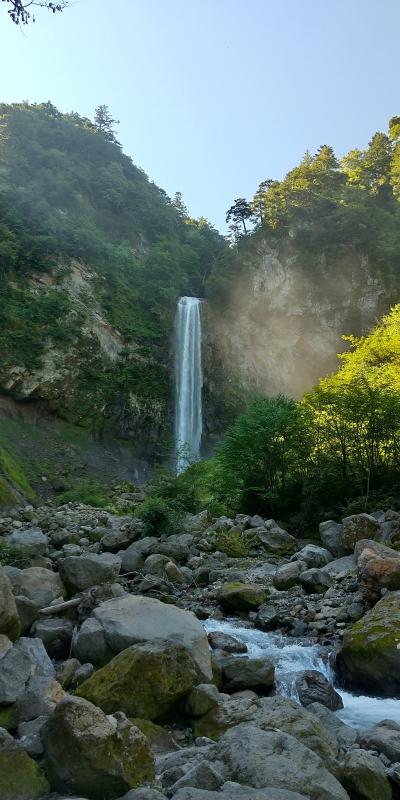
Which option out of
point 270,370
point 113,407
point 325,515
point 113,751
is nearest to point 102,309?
point 113,407

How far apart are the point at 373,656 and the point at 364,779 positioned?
2.81 m

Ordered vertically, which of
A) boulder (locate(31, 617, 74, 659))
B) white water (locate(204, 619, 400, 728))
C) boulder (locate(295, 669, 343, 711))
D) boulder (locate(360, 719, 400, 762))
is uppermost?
boulder (locate(360, 719, 400, 762))

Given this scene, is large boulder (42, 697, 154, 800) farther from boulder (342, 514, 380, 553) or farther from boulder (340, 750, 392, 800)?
boulder (342, 514, 380, 553)

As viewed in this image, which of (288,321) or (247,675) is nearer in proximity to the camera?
(247,675)

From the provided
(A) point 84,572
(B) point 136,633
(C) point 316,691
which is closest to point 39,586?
(A) point 84,572

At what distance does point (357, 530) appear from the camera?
12.0m

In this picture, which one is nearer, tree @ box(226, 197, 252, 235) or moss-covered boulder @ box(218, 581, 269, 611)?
moss-covered boulder @ box(218, 581, 269, 611)

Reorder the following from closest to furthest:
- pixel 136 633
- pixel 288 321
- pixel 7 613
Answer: pixel 7 613, pixel 136 633, pixel 288 321

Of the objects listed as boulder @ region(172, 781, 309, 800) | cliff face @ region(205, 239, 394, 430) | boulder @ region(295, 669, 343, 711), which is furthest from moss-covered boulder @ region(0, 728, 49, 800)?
cliff face @ region(205, 239, 394, 430)

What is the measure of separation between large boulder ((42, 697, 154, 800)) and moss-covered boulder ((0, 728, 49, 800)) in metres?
0.10

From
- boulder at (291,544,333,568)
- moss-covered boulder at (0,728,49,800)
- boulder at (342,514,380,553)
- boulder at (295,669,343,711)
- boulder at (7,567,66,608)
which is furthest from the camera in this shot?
boulder at (342,514,380,553)

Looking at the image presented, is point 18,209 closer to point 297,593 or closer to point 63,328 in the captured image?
point 63,328

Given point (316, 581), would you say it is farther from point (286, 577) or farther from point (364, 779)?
point (364, 779)

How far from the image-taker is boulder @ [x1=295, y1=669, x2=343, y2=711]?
6.06 metres
